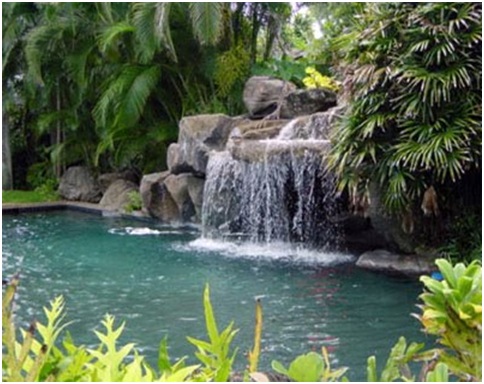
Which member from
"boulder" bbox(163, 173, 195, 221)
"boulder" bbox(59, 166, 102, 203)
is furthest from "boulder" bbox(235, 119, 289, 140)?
"boulder" bbox(59, 166, 102, 203)

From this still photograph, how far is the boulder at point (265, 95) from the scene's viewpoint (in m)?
10.8

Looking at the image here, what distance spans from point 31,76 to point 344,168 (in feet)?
31.3

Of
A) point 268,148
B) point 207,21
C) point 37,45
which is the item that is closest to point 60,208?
point 37,45

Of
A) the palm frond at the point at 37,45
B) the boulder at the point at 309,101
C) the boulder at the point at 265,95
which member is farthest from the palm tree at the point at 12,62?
the boulder at the point at 309,101

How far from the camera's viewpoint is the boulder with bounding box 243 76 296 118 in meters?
10.8

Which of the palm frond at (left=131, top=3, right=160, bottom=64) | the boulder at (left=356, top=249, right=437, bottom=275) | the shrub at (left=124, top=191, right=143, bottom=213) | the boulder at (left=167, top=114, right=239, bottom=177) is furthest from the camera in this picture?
the shrub at (left=124, top=191, right=143, bottom=213)

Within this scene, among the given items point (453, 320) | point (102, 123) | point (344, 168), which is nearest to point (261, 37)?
point (102, 123)

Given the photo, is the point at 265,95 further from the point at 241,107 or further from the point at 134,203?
the point at 134,203

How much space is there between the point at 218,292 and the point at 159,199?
5.77m

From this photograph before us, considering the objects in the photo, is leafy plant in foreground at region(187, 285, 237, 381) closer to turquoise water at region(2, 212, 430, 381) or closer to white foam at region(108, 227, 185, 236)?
turquoise water at region(2, 212, 430, 381)

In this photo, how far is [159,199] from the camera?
38.8 feet

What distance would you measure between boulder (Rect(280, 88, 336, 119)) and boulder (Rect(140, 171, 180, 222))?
252 centimetres

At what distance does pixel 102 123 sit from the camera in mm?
13219

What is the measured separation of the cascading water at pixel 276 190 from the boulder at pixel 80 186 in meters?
5.76
